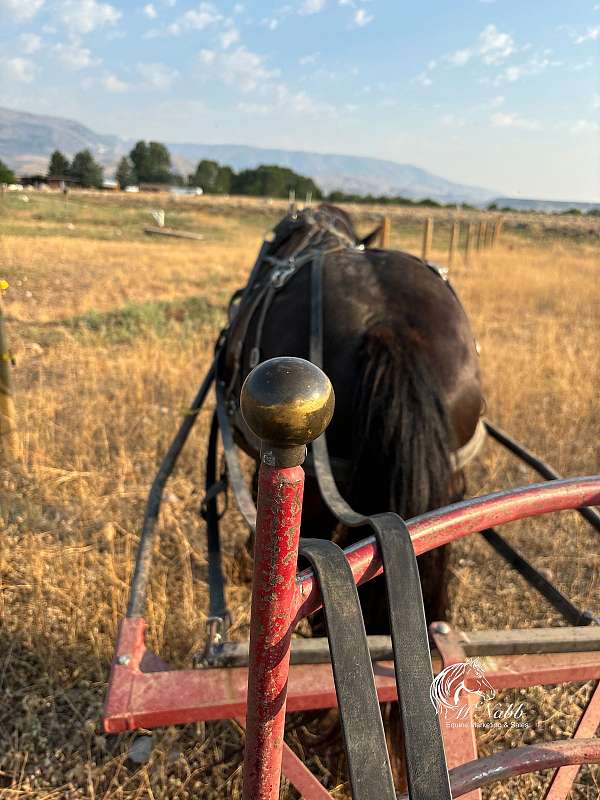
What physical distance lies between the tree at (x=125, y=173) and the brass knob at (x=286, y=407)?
68695 mm

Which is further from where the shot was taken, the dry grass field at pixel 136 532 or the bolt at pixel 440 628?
the dry grass field at pixel 136 532

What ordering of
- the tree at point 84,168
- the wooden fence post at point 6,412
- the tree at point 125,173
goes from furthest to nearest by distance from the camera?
the tree at point 125,173 < the tree at point 84,168 < the wooden fence post at point 6,412

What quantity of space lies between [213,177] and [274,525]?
73.4 metres

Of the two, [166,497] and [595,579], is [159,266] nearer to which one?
[166,497]

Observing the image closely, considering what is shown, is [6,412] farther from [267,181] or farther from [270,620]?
[267,181]

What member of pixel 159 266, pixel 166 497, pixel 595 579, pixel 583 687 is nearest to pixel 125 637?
pixel 583 687

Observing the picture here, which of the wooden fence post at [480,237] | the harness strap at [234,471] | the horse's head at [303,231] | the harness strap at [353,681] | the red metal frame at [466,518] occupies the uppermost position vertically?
the wooden fence post at [480,237]

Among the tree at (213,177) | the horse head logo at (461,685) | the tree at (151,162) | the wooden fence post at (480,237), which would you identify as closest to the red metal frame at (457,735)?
the horse head logo at (461,685)

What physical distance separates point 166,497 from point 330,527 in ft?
5.62

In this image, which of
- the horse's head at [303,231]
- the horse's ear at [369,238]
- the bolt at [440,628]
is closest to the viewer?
the bolt at [440,628]

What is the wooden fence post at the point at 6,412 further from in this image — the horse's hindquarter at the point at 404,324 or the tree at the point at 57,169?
the tree at the point at 57,169

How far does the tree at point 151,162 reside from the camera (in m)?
65.4

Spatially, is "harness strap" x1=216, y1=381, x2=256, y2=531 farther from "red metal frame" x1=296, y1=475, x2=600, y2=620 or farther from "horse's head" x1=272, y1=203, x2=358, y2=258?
"horse's head" x1=272, y1=203, x2=358, y2=258

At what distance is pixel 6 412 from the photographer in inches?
139
